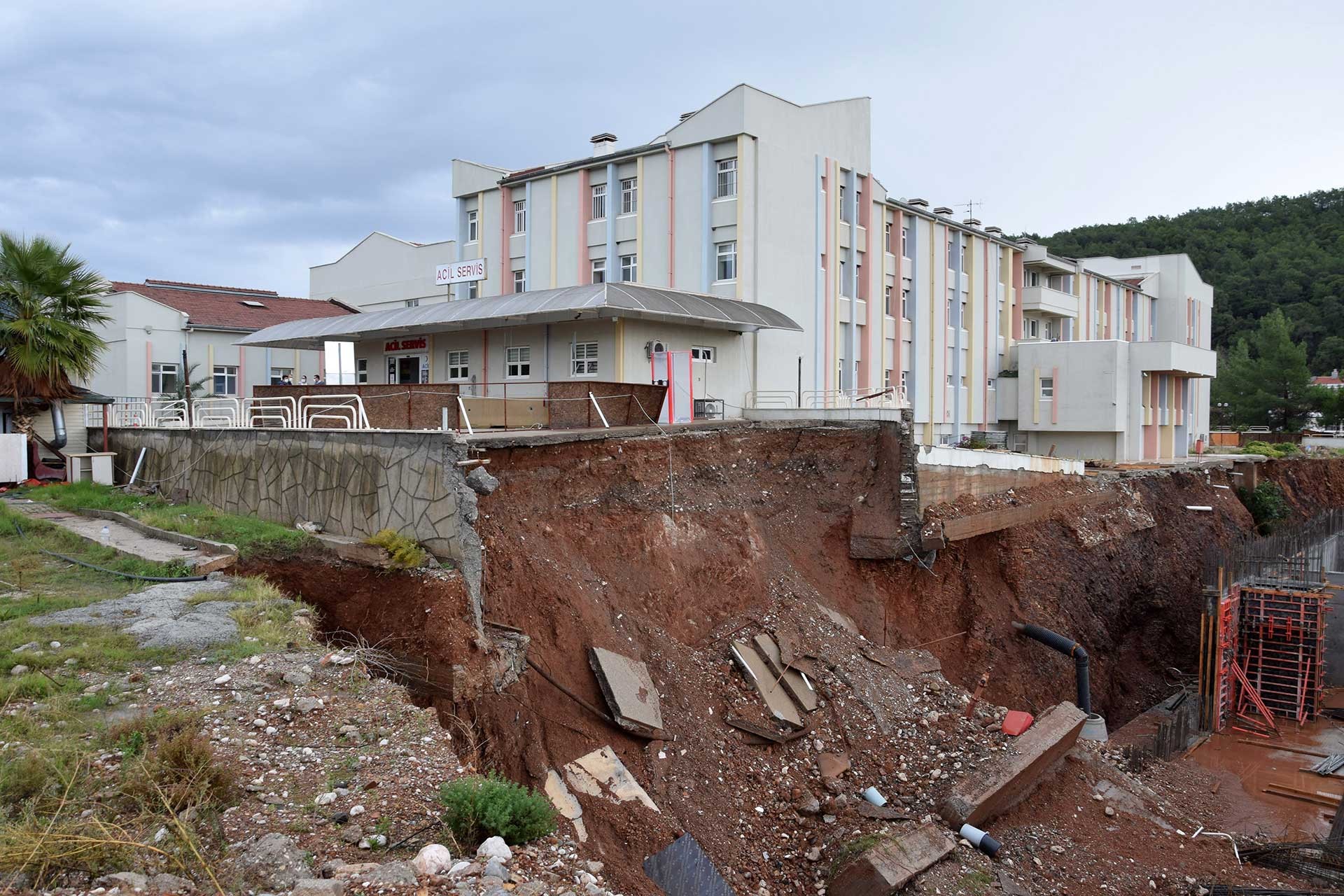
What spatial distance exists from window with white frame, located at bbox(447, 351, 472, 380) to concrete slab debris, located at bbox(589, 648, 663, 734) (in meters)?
17.7

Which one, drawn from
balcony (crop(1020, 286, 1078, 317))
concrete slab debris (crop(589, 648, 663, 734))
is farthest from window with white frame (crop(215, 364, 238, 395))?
balcony (crop(1020, 286, 1078, 317))

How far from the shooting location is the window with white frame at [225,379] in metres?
38.0

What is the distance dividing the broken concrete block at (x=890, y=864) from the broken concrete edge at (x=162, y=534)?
994 cm

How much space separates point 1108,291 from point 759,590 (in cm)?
4582

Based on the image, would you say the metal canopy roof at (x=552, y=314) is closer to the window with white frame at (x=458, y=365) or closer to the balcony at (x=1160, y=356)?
the window with white frame at (x=458, y=365)

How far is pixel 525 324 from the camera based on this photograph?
27.1 metres

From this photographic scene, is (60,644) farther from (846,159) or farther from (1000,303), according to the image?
(1000,303)

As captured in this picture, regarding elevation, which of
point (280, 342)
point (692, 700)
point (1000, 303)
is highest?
point (1000, 303)

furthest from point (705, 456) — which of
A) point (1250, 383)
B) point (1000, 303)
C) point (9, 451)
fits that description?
point (1250, 383)

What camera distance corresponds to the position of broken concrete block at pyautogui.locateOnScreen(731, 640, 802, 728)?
47.0 feet

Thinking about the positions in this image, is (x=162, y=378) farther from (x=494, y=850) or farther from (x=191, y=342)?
(x=494, y=850)

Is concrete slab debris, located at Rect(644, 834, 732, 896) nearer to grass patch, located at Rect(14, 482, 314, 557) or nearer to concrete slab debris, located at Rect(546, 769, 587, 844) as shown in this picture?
concrete slab debris, located at Rect(546, 769, 587, 844)

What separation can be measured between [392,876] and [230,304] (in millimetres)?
39795

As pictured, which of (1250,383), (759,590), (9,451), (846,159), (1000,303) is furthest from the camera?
(1250,383)
